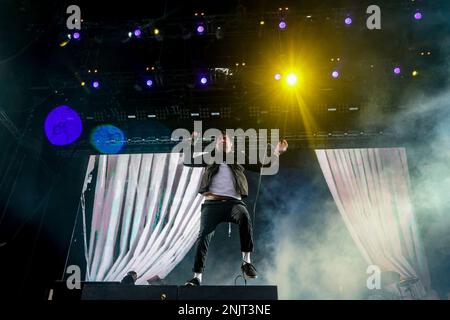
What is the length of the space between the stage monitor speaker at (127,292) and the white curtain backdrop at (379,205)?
3450mm

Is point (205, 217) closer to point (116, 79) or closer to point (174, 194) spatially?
point (174, 194)

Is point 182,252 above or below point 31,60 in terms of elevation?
below

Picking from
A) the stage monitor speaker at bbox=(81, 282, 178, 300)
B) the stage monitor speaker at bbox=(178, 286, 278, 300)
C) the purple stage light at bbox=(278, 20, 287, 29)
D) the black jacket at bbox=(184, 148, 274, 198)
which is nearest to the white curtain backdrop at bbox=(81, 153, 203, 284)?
the black jacket at bbox=(184, 148, 274, 198)

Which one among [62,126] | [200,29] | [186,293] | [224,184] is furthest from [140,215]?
[186,293]

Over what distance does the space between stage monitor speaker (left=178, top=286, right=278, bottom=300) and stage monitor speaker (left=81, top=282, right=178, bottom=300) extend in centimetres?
7

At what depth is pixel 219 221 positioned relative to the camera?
11.4ft

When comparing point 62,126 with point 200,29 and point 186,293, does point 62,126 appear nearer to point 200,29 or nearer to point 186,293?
point 200,29

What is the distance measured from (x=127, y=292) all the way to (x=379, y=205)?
393 cm

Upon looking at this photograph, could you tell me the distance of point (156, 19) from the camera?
16.6ft

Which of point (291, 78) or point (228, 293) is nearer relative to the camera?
point (228, 293)

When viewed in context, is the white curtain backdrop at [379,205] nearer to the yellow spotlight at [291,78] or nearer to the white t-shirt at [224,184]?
the yellow spotlight at [291,78]

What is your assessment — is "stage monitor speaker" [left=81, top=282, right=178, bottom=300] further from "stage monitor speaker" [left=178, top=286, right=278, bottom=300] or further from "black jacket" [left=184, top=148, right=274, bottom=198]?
"black jacket" [left=184, top=148, right=274, bottom=198]
